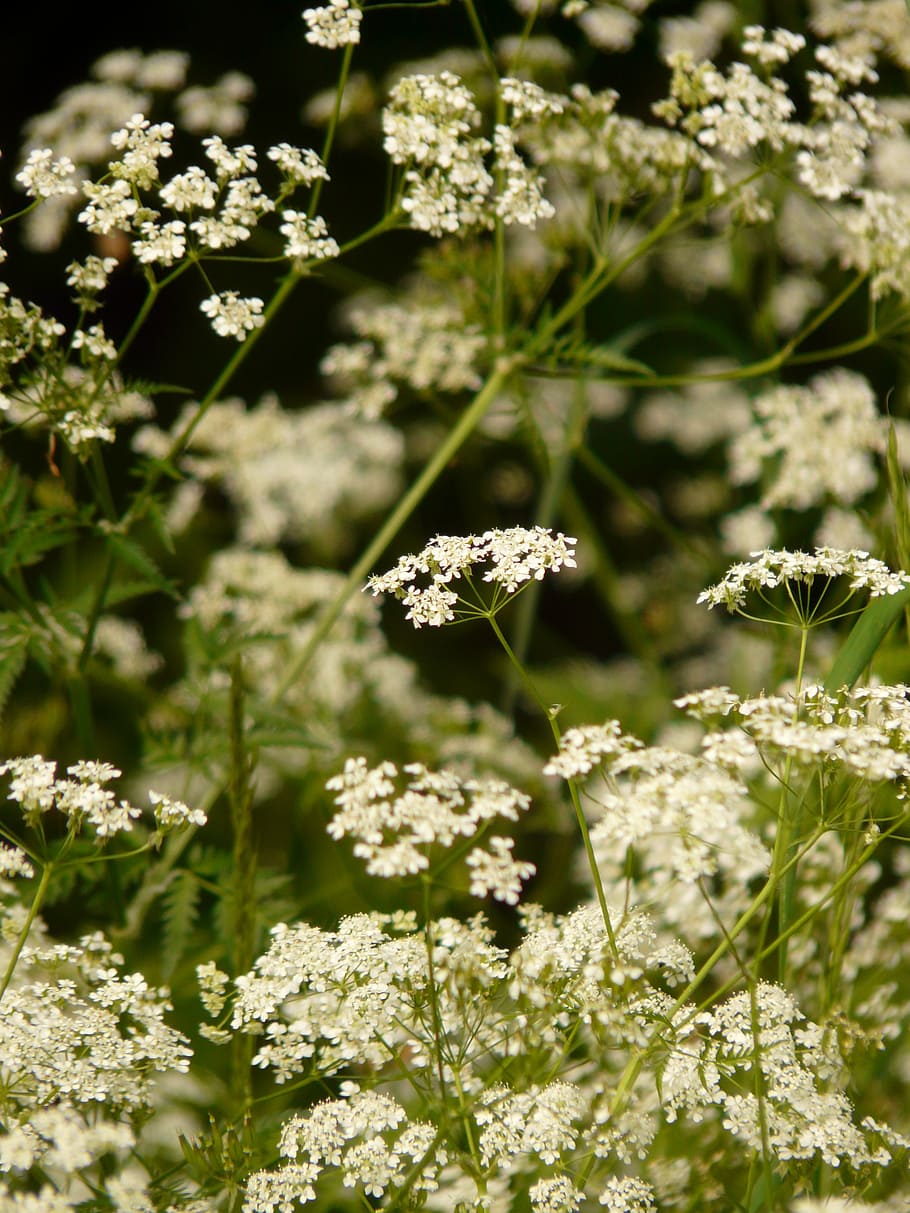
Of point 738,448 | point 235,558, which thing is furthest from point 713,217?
point 235,558

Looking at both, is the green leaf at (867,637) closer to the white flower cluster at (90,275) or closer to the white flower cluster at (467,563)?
the white flower cluster at (467,563)

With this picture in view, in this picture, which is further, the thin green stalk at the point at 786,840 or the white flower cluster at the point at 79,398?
the white flower cluster at the point at 79,398

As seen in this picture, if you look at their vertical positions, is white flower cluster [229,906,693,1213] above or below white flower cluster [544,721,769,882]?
below

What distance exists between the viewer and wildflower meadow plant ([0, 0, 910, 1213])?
2.04 meters

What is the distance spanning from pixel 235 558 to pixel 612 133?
214 centimetres

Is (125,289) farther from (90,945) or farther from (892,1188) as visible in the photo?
(892,1188)

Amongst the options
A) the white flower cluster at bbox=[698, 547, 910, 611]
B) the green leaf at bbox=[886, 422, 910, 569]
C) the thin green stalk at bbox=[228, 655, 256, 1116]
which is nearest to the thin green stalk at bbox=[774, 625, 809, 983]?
the white flower cluster at bbox=[698, 547, 910, 611]

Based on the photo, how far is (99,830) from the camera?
207 cm

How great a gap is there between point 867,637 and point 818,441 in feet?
6.95

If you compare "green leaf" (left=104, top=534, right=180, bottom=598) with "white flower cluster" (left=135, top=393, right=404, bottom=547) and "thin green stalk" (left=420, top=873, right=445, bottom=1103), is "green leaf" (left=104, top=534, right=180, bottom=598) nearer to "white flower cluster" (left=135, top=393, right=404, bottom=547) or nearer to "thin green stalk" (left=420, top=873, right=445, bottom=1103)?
"thin green stalk" (left=420, top=873, right=445, bottom=1103)

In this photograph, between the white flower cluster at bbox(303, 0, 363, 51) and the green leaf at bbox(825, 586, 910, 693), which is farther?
the white flower cluster at bbox(303, 0, 363, 51)

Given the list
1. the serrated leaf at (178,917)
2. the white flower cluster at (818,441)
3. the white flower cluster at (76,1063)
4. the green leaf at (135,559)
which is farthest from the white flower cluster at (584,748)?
the white flower cluster at (818,441)

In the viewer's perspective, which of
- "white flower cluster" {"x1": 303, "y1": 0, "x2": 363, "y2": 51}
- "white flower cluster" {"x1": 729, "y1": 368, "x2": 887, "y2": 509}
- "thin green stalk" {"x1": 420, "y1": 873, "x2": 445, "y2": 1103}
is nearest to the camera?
"thin green stalk" {"x1": 420, "y1": 873, "x2": 445, "y2": 1103}

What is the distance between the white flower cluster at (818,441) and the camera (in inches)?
166
